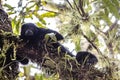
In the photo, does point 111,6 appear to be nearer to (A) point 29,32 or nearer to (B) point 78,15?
(B) point 78,15

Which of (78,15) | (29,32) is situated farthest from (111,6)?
(29,32)

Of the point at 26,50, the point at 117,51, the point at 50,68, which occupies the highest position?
the point at 26,50

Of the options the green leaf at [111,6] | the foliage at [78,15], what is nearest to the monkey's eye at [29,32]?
the foliage at [78,15]

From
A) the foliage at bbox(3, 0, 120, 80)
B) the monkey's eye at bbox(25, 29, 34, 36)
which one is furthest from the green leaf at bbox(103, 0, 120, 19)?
the monkey's eye at bbox(25, 29, 34, 36)

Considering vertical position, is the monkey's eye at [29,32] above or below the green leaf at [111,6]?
below

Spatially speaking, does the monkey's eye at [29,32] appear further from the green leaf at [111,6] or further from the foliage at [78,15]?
the green leaf at [111,6]

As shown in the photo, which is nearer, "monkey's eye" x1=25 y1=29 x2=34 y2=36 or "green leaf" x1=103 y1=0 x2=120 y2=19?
"green leaf" x1=103 y1=0 x2=120 y2=19

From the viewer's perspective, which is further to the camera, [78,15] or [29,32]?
[29,32]

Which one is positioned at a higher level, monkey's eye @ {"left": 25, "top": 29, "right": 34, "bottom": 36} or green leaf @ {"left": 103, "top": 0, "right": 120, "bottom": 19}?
green leaf @ {"left": 103, "top": 0, "right": 120, "bottom": 19}

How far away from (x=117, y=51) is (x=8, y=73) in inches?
47.6

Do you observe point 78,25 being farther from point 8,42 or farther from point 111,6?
point 8,42

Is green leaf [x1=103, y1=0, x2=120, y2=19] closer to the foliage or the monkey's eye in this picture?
the foliage

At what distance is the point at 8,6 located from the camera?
5.58ft

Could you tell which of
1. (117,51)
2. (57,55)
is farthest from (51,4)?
(57,55)
